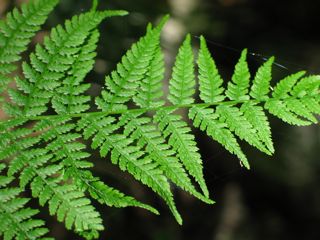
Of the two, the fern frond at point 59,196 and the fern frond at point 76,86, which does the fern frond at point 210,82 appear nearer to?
the fern frond at point 76,86

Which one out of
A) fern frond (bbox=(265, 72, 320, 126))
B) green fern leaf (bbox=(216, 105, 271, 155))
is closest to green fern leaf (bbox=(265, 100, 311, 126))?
fern frond (bbox=(265, 72, 320, 126))

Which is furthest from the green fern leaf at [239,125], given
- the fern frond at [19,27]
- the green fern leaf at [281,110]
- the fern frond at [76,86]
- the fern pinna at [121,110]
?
the fern frond at [19,27]

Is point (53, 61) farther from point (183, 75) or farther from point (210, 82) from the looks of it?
point (210, 82)

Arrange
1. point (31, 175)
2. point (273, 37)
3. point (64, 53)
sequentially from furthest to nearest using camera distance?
point (273, 37) < point (64, 53) < point (31, 175)

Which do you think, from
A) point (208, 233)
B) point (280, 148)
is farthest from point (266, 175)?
point (208, 233)

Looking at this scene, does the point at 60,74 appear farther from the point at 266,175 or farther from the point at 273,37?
the point at 273,37
